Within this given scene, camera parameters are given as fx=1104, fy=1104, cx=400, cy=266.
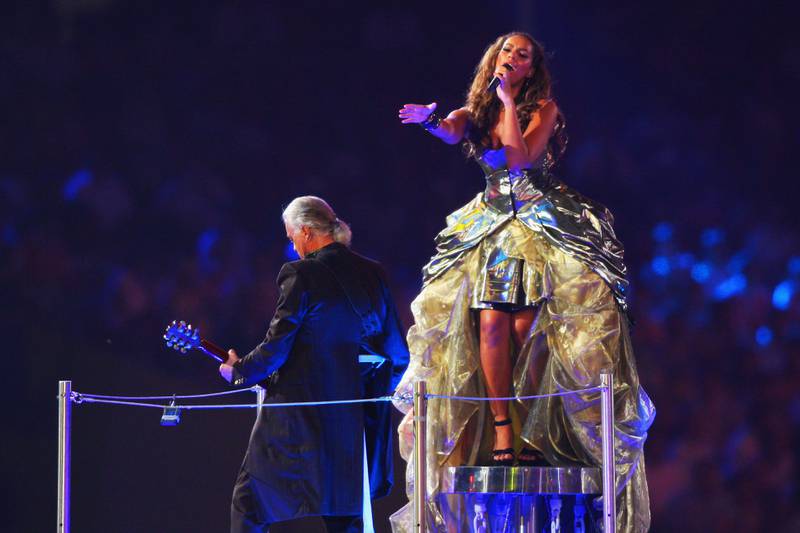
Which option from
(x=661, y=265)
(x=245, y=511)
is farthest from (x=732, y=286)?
(x=245, y=511)

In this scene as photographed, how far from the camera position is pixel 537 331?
12.0 feet

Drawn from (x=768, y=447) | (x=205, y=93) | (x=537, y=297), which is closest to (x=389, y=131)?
(x=205, y=93)

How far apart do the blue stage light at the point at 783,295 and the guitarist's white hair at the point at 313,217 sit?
2089 mm

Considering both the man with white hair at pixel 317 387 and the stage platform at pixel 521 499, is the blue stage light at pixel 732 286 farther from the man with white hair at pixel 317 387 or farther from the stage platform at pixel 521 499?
the man with white hair at pixel 317 387

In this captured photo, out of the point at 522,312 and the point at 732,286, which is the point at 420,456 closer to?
the point at 522,312

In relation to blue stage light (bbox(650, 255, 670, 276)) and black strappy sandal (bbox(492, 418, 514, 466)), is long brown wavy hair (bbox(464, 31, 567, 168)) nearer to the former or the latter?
black strappy sandal (bbox(492, 418, 514, 466))

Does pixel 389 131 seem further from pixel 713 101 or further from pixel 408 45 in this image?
pixel 713 101

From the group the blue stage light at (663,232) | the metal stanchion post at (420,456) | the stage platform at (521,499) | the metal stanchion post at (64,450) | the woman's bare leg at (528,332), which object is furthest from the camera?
the blue stage light at (663,232)

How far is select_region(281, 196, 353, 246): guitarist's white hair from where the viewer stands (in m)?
3.65

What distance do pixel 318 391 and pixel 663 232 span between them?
6.77 feet

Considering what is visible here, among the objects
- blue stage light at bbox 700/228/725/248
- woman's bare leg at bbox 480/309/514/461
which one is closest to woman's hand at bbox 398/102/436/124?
woman's bare leg at bbox 480/309/514/461

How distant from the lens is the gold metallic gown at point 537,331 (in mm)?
3555

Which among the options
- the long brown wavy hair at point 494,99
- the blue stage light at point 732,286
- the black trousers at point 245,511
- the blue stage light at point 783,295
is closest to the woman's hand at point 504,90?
the long brown wavy hair at point 494,99

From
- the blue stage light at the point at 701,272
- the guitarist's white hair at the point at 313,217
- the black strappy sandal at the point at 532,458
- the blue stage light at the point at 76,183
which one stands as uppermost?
the blue stage light at the point at 76,183
